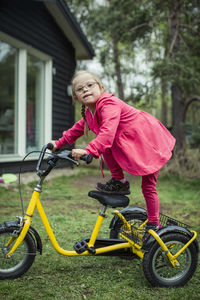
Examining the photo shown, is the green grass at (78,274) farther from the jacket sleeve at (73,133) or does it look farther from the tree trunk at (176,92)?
the tree trunk at (176,92)

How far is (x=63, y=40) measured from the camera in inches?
357

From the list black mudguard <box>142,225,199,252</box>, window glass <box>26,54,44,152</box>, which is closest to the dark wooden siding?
window glass <box>26,54,44,152</box>

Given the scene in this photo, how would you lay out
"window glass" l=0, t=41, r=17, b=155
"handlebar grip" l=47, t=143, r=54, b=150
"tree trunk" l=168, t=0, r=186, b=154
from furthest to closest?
"tree trunk" l=168, t=0, r=186, b=154, "window glass" l=0, t=41, r=17, b=155, "handlebar grip" l=47, t=143, r=54, b=150

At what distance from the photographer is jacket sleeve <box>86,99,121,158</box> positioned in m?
2.14

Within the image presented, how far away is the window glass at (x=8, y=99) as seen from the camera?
7129mm

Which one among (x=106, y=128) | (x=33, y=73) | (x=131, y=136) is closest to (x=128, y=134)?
(x=131, y=136)

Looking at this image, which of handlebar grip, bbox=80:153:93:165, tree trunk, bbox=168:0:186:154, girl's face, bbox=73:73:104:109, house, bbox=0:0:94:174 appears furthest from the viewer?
tree trunk, bbox=168:0:186:154

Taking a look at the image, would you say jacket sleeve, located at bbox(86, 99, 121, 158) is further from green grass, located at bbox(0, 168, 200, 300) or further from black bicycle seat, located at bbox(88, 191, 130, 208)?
green grass, located at bbox(0, 168, 200, 300)

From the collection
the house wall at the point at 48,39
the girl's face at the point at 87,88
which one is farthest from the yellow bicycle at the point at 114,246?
the house wall at the point at 48,39

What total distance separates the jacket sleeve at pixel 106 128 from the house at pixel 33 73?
457cm

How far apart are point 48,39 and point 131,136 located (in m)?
6.55

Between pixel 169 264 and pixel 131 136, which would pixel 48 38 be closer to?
pixel 131 136

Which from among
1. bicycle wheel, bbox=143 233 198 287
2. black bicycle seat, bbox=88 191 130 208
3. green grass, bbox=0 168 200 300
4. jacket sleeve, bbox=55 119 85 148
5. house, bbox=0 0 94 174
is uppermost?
house, bbox=0 0 94 174

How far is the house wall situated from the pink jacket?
4.67 m
